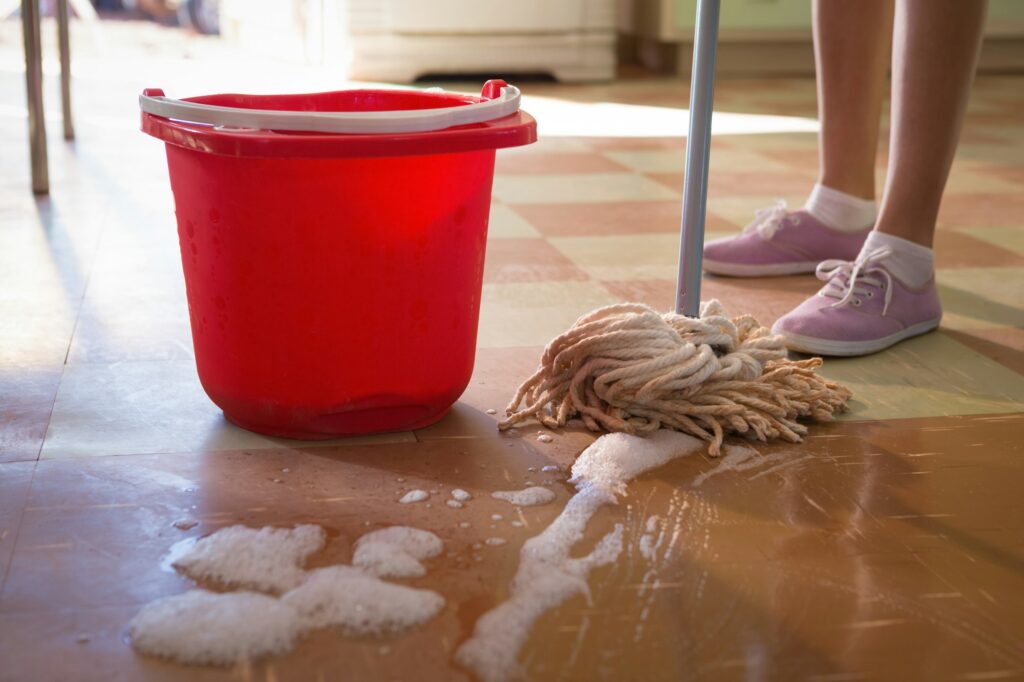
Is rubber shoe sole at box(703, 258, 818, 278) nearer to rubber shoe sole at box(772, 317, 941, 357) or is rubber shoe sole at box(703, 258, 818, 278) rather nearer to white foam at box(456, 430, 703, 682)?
rubber shoe sole at box(772, 317, 941, 357)

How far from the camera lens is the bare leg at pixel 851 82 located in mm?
1456

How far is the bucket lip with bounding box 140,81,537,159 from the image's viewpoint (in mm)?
860

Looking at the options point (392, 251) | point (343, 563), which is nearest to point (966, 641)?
point (343, 563)

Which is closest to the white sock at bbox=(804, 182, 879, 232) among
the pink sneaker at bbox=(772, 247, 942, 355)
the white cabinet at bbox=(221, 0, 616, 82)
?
the pink sneaker at bbox=(772, 247, 942, 355)

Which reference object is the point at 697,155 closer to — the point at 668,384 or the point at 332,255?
the point at 668,384

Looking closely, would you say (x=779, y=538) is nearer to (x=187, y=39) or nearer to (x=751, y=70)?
(x=751, y=70)

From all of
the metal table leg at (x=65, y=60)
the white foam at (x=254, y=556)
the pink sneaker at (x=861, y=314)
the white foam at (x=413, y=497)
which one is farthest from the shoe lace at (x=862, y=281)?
the metal table leg at (x=65, y=60)

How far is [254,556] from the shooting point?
0.78 metres

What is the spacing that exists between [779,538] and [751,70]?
3304 millimetres

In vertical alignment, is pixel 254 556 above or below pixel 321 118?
below

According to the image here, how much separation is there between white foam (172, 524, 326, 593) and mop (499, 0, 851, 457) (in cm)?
28

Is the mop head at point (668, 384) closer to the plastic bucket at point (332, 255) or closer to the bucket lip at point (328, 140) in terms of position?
the plastic bucket at point (332, 255)

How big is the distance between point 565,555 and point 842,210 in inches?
34.9

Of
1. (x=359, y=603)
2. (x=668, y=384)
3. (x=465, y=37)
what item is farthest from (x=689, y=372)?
(x=465, y=37)
